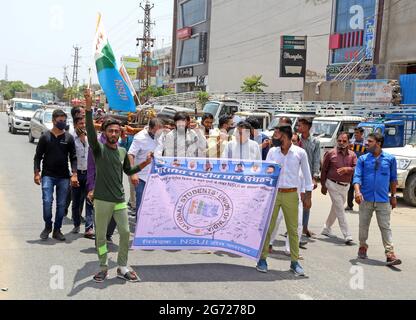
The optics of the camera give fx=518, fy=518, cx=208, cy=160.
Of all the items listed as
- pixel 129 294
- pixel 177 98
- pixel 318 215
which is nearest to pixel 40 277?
pixel 129 294

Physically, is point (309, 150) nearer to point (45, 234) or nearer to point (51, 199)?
point (51, 199)

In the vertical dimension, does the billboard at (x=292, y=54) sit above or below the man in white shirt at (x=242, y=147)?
above

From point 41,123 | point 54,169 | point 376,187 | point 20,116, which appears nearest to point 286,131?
point 376,187

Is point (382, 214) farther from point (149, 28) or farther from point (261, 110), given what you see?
point (149, 28)

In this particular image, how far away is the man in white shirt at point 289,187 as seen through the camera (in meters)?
6.26

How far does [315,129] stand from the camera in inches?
716

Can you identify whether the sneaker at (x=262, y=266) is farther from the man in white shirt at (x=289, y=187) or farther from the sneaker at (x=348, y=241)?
the sneaker at (x=348, y=241)

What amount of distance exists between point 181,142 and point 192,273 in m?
2.15

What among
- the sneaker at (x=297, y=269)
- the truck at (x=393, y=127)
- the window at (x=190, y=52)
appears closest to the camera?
the sneaker at (x=297, y=269)

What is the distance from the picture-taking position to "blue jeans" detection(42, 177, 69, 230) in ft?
24.1

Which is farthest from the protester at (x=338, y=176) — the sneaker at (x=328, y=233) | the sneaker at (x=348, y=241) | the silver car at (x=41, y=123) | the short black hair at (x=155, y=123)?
the silver car at (x=41, y=123)

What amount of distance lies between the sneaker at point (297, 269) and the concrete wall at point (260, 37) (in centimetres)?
3979

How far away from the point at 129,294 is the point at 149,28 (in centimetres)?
5552

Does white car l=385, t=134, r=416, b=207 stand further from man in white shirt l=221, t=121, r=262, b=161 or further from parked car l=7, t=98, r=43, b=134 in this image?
parked car l=7, t=98, r=43, b=134
